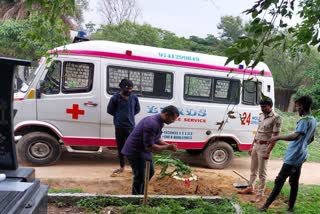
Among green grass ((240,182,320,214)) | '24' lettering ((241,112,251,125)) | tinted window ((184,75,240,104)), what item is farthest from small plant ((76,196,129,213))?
'24' lettering ((241,112,251,125))

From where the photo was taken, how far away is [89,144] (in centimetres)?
806

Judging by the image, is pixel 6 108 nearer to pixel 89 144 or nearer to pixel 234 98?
pixel 89 144

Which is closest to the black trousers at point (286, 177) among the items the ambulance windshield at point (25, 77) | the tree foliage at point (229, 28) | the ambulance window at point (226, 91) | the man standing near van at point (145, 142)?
the man standing near van at point (145, 142)

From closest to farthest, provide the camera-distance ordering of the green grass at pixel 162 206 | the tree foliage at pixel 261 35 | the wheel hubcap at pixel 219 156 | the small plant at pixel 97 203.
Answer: the tree foliage at pixel 261 35, the green grass at pixel 162 206, the small plant at pixel 97 203, the wheel hubcap at pixel 219 156

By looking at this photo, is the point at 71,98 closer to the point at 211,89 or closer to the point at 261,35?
the point at 211,89

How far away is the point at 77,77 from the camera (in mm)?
7883

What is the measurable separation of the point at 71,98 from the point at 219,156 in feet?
11.4

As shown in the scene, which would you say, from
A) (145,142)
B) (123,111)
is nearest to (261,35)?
(145,142)

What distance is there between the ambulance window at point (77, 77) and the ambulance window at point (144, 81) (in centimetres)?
39

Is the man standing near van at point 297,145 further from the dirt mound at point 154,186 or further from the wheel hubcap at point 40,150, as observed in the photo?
the wheel hubcap at point 40,150

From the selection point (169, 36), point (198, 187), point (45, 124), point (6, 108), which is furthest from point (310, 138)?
point (169, 36)

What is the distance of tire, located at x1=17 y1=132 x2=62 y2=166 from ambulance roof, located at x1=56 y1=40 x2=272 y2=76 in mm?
1689

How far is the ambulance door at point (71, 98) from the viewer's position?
777 cm

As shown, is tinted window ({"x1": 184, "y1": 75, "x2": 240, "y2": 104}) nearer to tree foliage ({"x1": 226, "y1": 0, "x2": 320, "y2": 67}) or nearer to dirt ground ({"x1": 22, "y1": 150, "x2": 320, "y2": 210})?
dirt ground ({"x1": 22, "y1": 150, "x2": 320, "y2": 210})
